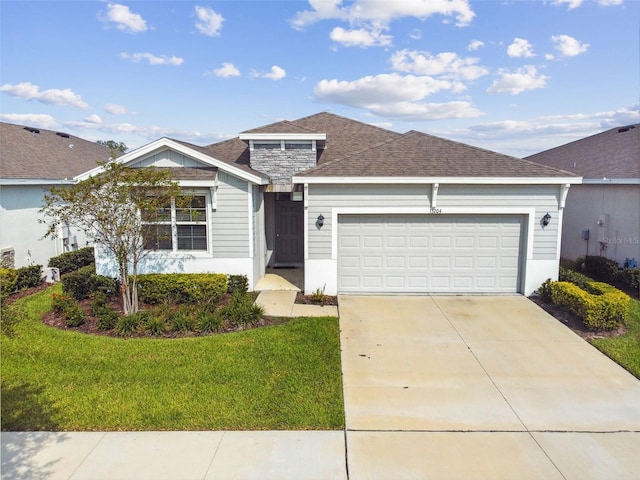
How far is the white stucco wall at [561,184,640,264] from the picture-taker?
12.3m

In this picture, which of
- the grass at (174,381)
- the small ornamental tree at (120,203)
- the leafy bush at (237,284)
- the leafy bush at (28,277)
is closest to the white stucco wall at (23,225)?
the leafy bush at (28,277)

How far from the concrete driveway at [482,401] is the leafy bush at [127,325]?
4.18 m

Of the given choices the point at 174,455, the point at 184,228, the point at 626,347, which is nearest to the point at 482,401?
the point at 626,347

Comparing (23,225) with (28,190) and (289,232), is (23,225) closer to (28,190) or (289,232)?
(28,190)

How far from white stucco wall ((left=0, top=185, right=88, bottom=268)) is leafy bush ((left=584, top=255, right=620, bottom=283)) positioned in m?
16.7

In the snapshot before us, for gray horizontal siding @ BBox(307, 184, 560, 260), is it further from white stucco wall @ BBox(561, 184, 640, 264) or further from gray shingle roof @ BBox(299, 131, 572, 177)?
white stucco wall @ BBox(561, 184, 640, 264)

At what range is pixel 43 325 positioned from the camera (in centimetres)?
898

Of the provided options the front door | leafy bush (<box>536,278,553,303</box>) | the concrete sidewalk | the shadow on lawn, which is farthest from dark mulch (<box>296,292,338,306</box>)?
the shadow on lawn

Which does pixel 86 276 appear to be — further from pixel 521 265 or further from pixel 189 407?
pixel 521 265

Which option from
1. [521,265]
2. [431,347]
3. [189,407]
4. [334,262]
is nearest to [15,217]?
[334,262]

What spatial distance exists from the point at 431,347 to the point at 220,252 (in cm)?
625

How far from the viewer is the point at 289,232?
15195mm

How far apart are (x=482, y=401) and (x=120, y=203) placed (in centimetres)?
778

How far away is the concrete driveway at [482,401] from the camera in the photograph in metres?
4.68
